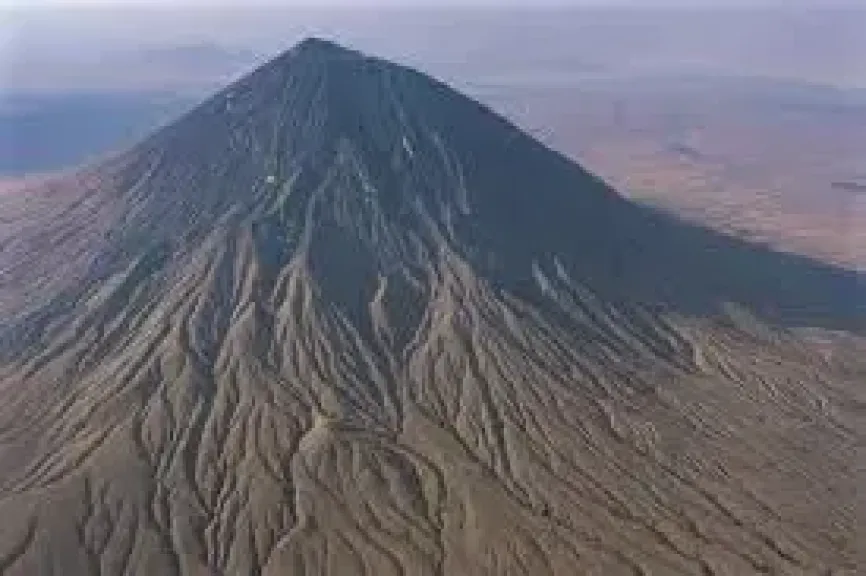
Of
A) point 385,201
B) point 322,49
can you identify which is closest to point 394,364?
point 385,201

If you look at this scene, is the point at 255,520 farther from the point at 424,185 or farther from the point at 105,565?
the point at 424,185

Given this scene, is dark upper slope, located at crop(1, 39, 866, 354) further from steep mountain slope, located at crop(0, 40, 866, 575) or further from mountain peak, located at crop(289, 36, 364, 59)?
steep mountain slope, located at crop(0, 40, 866, 575)

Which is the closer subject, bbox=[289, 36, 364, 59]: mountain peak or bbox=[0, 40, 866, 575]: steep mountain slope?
bbox=[0, 40, 866, 575]: steep mountain slope

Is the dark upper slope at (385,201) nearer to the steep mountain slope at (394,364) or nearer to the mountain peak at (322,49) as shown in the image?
the mountain peak at (322,49)

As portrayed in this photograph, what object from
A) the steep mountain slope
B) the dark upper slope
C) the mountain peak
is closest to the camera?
the steep mountain slope

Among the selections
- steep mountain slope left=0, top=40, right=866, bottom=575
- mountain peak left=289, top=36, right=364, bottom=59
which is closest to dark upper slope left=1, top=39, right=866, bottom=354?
mountain peak left=289, top=36, right=364, bottom=59

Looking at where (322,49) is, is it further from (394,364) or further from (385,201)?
(394,364)
